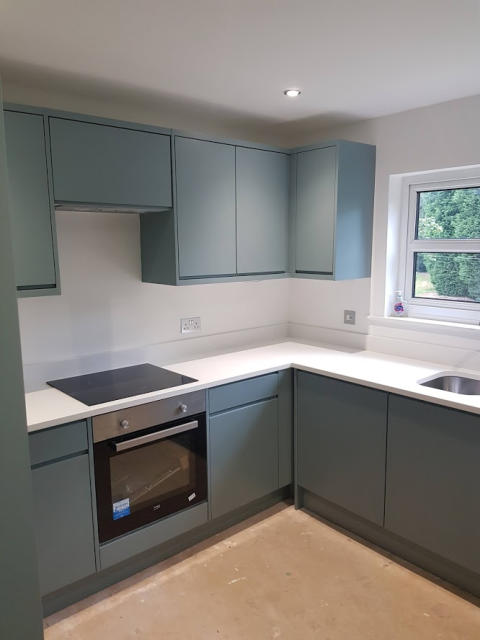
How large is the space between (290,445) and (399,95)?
1987 mm

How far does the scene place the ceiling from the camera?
1.55 metres

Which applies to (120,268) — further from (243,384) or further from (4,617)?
(4,617)

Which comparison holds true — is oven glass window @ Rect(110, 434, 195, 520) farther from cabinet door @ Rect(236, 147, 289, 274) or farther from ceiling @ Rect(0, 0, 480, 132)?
ceiling @ Rect(0, 0, 480, 132)

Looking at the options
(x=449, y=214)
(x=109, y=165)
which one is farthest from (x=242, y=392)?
(x=449, y=214)

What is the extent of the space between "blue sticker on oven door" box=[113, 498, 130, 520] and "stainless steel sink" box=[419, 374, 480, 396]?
159 centimetres

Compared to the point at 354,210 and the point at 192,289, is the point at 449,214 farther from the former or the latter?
the point at 192,289

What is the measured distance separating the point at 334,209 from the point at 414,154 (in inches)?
21.1

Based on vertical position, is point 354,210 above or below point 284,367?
above

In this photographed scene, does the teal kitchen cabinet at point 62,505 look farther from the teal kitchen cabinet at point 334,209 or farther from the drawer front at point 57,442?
the teal kitchen cabinet at point 334,209

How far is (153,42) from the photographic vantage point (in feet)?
5.89

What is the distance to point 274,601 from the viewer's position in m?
2.20

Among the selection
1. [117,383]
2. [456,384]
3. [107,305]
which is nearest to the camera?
[117,383]

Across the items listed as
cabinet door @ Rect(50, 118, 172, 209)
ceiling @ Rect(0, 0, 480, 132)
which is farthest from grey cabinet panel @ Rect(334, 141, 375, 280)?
cabinet door @ Rect(50, 118, 172, 209)

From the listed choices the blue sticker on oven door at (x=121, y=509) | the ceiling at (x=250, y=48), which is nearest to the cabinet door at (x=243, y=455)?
the blue sticker on oven door at (x=121, y=509)
